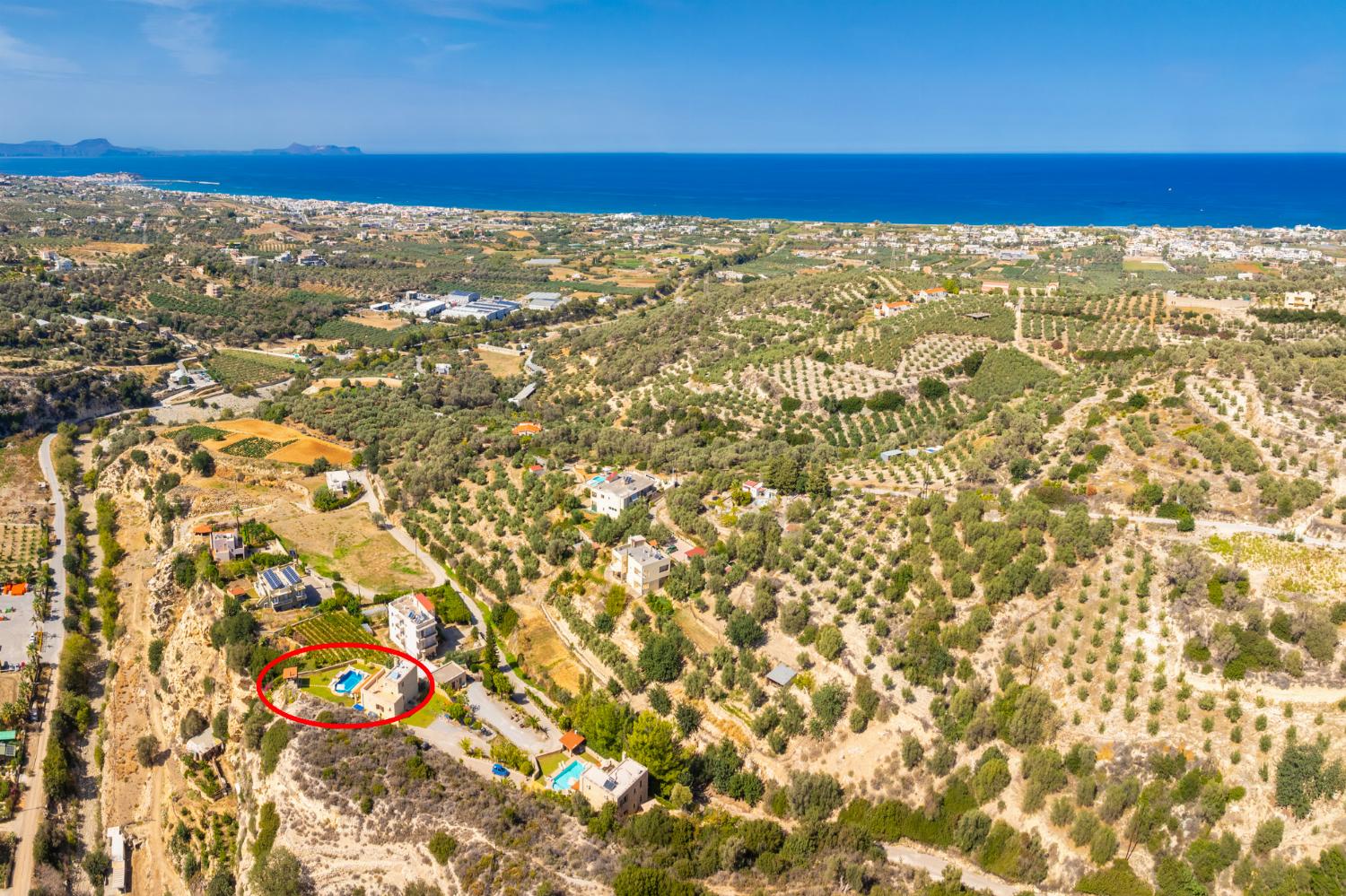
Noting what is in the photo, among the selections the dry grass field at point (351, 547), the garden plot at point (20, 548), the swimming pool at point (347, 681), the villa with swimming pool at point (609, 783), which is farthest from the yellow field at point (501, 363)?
the villa with swimming pool at point (609, 783)

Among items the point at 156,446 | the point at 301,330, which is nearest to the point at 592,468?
the point at 156,446

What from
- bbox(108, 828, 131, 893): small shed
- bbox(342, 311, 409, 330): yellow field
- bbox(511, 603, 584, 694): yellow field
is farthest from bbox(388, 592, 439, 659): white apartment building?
bbox(342, 311, 409, 330): yellow field

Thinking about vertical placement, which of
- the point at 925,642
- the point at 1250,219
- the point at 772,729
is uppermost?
the point at 1250,219

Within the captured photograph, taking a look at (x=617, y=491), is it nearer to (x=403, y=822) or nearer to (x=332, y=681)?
(x=332, y=681)

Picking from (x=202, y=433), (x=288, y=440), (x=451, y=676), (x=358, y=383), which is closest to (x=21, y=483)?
(x=202, y=433)

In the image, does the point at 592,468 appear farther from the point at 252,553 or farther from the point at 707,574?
the point at 252,553
